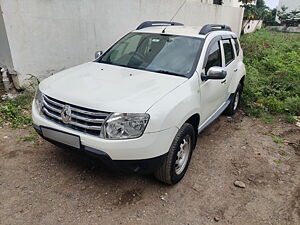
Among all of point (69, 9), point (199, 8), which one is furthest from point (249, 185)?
point (199, 8)

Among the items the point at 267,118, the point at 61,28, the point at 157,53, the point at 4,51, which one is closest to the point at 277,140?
the point at 267,118

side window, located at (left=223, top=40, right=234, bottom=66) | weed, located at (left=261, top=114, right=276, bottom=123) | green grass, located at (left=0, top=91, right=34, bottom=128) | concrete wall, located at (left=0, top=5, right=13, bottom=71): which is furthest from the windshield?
weed, located at (left=261, top=114, right=276, bottom=123)

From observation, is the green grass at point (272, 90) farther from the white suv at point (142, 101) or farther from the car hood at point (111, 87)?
the car hood at point (111, 87)

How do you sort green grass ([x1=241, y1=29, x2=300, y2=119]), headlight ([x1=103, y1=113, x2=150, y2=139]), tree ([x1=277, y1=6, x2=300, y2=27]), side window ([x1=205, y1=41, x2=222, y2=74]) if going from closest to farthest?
headlight ([x1=103, y1=113, x2=150, y2=139]) → side window ([x1=205, y1=41, x2=222, y2=74]) → green grass ([x1=241, y1=29, x2=300, y2=119]) → tree ([x1=277, y1=6, x2=300, y2=27])

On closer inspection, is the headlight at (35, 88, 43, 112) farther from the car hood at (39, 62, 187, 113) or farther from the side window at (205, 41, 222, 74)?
the side window at (205, 41, 222, 74)

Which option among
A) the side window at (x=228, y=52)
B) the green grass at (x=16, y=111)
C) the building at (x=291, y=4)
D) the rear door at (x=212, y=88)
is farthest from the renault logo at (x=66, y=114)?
the building at (x=291, y=4)

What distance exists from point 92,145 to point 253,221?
5.84 ft

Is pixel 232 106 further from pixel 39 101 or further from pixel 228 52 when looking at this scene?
pixel 39 101

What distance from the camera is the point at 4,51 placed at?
489cm

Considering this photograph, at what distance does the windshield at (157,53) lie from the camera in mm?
3180

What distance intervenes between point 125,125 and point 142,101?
0.29 m

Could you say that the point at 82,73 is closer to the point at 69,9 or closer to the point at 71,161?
the point at 71,161

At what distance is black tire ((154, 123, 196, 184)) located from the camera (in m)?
2.63

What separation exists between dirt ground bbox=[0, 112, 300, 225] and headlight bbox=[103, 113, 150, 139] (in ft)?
1.64
